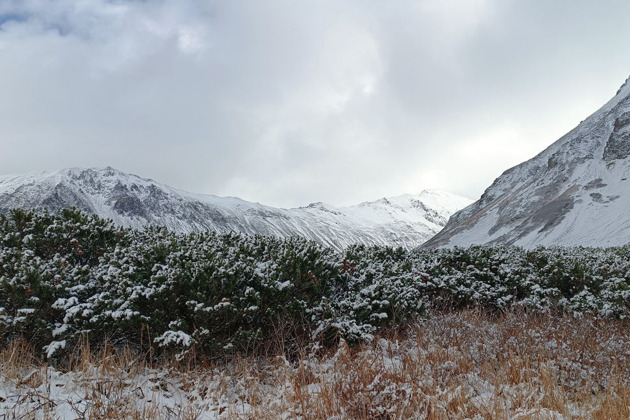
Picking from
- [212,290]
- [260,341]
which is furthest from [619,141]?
[212,290]

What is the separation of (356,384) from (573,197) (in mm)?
53953

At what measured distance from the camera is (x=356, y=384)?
A: 4281 millimetres

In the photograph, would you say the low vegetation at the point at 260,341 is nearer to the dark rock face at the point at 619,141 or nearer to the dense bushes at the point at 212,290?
the dense bushes at the point at 212,290

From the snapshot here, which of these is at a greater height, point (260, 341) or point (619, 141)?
point (619, 141)

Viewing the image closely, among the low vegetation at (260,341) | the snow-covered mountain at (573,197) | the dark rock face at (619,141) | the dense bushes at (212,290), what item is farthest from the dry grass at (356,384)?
the dark rock face at (619,141)

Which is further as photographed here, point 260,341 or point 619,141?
point 619,141

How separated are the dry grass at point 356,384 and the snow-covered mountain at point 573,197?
3741 centimetres

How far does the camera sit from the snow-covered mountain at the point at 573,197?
40969mm

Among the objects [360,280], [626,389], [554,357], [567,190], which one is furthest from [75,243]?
[567,190]

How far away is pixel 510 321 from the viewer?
6816mm

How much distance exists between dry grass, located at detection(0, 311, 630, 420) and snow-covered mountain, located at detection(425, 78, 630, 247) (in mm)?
37408

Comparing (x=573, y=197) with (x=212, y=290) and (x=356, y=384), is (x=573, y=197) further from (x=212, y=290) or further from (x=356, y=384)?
(x=212, y=290)

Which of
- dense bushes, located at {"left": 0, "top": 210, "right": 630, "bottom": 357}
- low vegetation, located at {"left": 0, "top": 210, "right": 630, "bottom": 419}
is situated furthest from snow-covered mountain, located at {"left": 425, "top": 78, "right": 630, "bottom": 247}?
low vegetation, located at {"left": 0, "top": 210, "right": 630, "bottom": 419}

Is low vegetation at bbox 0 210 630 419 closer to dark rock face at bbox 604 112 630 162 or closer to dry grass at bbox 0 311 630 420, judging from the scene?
dry grass at bbox 0 311 630 420
